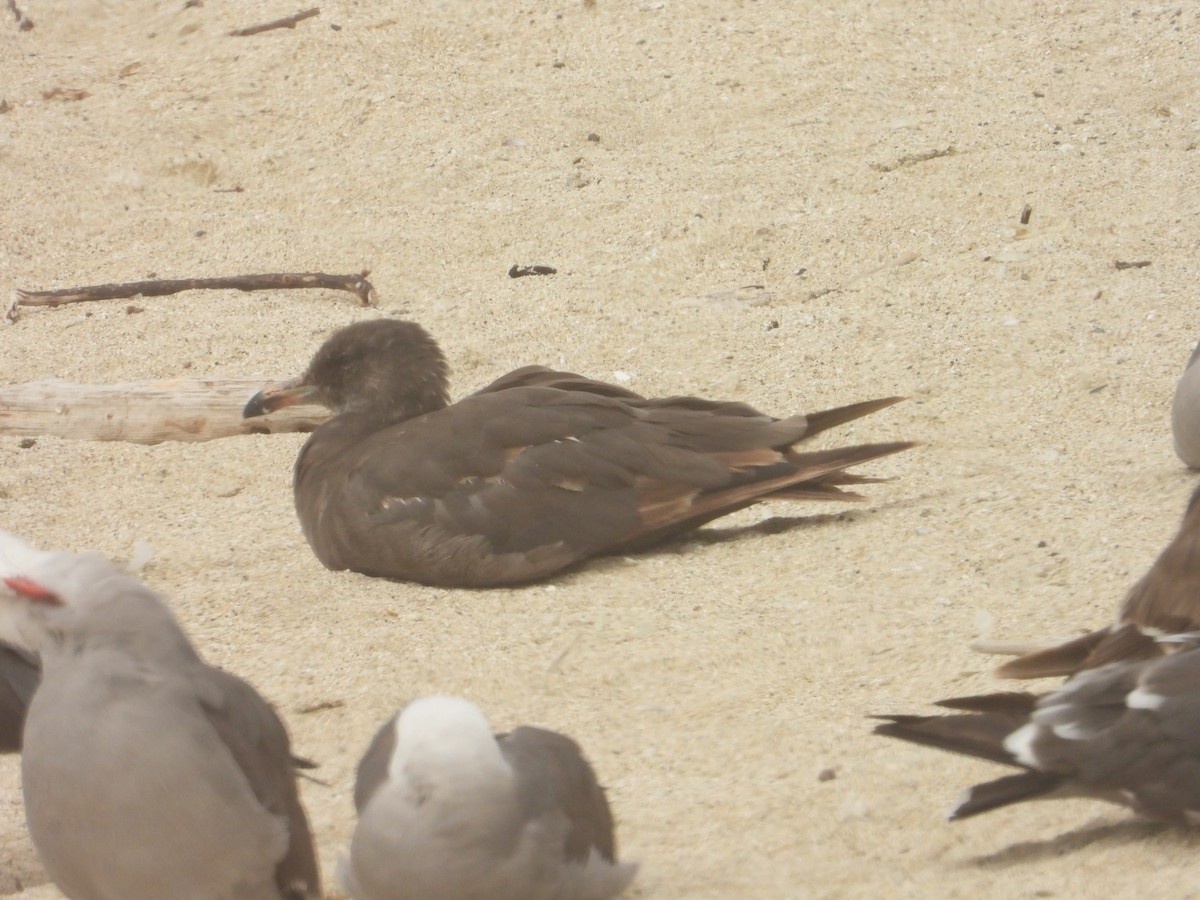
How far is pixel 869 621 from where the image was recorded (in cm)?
423

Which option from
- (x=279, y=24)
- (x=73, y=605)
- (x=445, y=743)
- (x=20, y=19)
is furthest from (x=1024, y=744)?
(x=20, y=19)

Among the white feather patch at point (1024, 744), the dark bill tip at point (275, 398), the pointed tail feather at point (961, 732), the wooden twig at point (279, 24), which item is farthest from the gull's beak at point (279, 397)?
the wooden twig at point (279, 24)

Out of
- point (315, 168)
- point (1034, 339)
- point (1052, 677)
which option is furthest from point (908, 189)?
point (1052, 677)

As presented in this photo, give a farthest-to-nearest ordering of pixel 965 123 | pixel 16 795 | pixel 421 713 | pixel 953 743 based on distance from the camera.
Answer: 1. pixel 965 123
2. pixel 16 795
3. pixel 953 743
4. pixel 421 713

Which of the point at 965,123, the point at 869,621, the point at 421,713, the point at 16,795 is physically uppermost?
the point at 965,123

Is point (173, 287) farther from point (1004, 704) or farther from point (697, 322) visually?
point (1004, 704)

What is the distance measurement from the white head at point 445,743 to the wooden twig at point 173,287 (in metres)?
4.51

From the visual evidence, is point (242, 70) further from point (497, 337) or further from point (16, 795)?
point (16, 795)

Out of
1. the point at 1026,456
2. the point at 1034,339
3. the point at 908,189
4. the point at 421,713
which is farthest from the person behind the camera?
the point at 908,189

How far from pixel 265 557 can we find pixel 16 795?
1.49m

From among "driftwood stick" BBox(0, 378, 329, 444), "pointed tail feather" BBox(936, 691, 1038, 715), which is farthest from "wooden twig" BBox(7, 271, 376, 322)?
"pointed tail feather" BBox(936, 691, 1038, 715)

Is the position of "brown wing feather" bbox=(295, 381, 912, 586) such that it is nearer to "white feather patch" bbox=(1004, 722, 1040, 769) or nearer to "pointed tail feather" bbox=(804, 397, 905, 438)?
"pointed tail feather" bbox=(804, 397, 905, 438)

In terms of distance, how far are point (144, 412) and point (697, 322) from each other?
2142 millimetres

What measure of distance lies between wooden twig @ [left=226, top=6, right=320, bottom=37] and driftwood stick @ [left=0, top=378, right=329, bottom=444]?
368 centimetres
